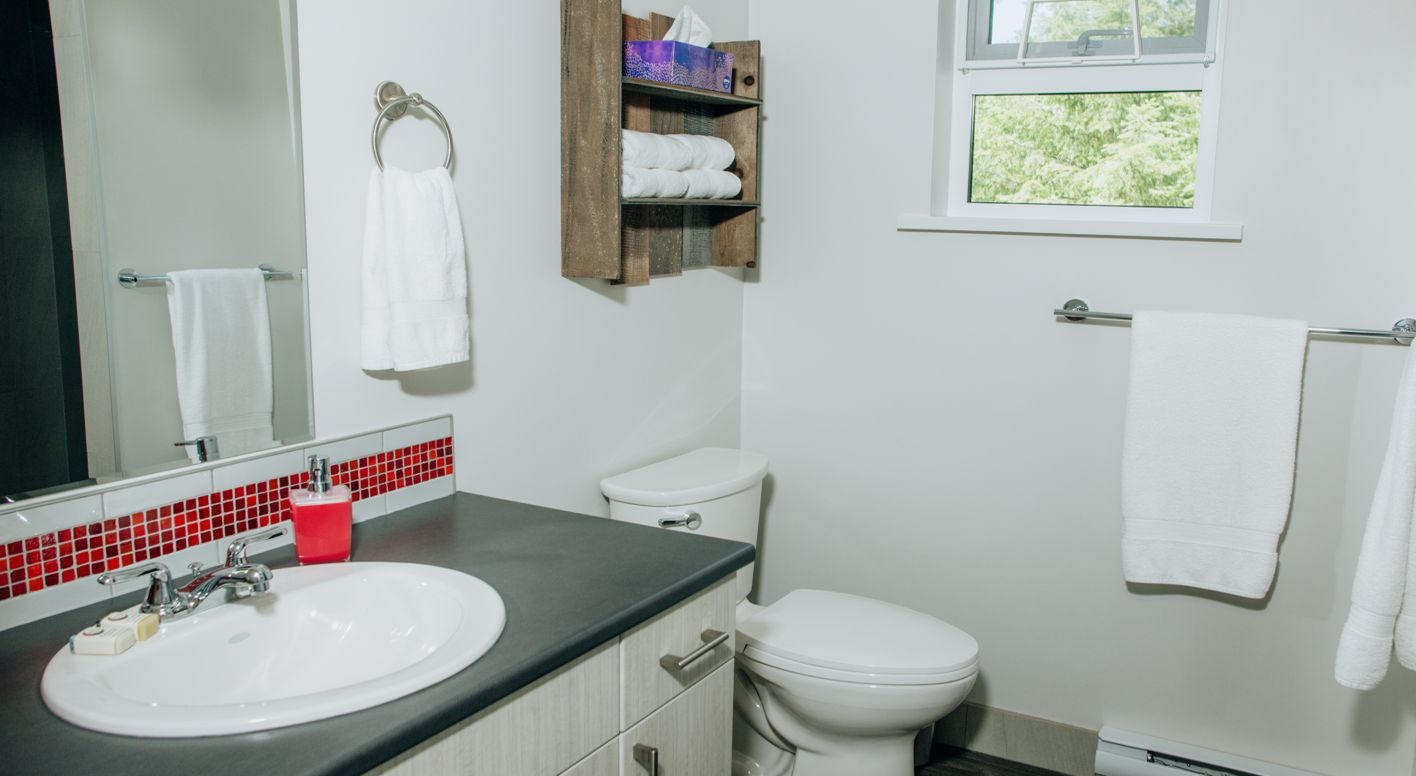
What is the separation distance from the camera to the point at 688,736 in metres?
1.48

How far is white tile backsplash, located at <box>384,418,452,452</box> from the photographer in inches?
64.2

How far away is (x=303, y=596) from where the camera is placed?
1281 mm

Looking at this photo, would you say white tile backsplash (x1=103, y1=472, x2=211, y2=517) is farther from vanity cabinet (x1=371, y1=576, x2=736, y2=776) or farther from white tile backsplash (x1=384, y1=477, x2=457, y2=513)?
vanity cabinet (x1=371, y1=576, x2=736, y2=776)

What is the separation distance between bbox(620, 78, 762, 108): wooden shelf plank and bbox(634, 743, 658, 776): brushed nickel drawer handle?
1.17 m

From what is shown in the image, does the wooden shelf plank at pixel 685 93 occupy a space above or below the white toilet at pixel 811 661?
above

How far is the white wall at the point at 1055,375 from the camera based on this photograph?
2078 mm

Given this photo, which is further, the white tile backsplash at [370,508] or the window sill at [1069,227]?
the window sill at [1069,227]

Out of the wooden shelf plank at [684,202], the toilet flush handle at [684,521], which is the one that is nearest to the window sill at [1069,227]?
the wooden shelf plank at [684,202]

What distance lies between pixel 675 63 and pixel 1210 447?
1.34 metres

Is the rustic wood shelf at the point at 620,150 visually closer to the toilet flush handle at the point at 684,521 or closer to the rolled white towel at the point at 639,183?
the rolled white towel at the point at 639,183

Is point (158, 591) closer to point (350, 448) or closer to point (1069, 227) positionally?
point (350, 448)

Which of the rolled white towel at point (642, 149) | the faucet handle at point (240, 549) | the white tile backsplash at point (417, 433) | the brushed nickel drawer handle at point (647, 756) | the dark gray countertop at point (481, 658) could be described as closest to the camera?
the dark gray countertop at point (481, 658)

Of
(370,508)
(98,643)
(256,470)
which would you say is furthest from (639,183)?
(98,643)

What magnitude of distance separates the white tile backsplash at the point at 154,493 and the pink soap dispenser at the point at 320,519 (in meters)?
0.11
